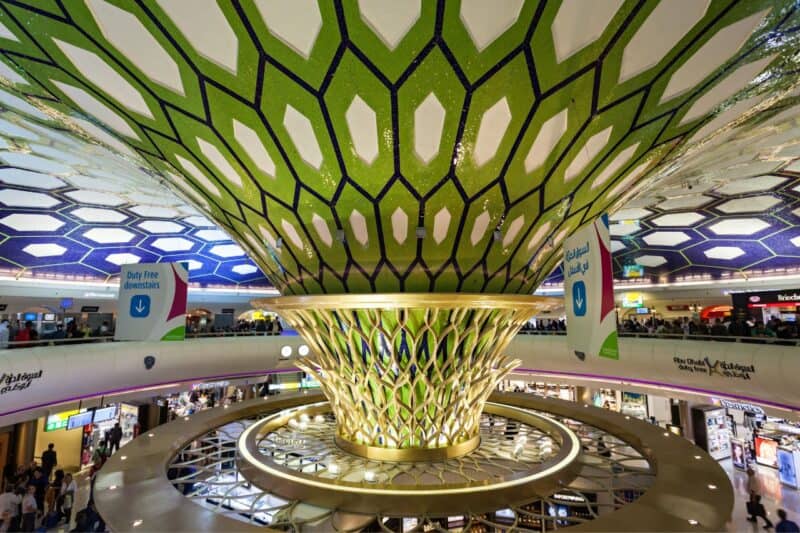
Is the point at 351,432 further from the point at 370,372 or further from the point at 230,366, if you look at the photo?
the point at 230,366

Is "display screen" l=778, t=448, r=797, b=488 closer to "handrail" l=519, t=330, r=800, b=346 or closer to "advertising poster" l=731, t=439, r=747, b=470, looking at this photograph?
"advertising poster" l=731, t=439, r=747, b=470

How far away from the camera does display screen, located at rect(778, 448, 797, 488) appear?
11.4 metres

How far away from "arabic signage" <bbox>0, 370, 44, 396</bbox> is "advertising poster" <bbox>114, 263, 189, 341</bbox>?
4067 mm

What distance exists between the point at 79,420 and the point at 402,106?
14102mm

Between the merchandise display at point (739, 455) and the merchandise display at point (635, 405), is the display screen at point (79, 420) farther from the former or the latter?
the merchandise display at point (739, 455)

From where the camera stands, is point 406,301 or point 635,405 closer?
point 406,301

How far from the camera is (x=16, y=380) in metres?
9.03

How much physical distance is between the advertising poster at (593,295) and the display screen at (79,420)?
13.9 meters

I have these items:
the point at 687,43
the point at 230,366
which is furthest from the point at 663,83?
the point at 230,366

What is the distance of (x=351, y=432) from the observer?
520 centimetres

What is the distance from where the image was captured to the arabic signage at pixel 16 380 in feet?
28.7

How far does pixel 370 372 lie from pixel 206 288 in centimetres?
2180

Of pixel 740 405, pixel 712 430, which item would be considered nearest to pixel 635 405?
pixel 712 430

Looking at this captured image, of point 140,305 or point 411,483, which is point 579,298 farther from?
point 140,305
